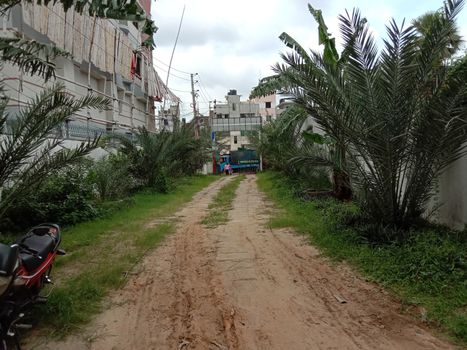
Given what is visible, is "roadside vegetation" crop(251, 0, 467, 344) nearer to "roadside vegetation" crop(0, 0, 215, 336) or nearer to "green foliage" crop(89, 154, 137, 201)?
"roadside vegetation" crop(0, 0, 215, 336)

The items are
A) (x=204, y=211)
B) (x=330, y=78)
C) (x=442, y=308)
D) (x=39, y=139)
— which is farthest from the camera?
(x=204, y=211)

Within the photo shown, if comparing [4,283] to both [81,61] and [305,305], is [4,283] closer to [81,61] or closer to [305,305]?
[305,305]

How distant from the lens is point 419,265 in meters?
5.20

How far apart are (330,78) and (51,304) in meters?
5.22

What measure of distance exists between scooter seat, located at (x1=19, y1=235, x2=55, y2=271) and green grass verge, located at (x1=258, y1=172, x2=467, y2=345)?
3.63 meters

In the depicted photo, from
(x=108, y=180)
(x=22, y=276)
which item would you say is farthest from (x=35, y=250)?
(x=108, y=180)

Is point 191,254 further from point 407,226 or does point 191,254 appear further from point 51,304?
point 407,226

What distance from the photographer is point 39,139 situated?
5.46 meters

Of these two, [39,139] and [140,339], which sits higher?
[39,139]

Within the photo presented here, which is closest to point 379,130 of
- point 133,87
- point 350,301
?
point 350,301

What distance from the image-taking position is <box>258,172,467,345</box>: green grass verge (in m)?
4.15

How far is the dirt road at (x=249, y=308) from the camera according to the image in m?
3.72

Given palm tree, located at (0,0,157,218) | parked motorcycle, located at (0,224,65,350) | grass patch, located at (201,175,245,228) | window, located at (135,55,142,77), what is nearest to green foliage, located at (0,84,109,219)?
palm tree, located at (0,0,157,218)

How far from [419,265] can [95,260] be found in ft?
14.8
